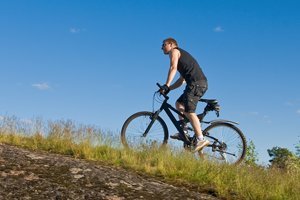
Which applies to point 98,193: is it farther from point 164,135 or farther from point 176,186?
point 164,135

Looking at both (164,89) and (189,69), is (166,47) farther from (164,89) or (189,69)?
(164,89)

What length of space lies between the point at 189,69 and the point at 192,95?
514 mm

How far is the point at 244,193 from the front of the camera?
6.73 metres

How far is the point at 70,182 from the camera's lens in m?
5.72

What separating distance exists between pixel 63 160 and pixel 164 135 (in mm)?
3384

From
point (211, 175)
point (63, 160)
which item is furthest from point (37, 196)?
point (211, 175)

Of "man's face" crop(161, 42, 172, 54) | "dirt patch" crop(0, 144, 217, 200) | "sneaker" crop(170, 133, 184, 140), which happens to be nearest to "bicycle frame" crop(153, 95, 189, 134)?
"sneaker" crop(170, 133, 184, 140)

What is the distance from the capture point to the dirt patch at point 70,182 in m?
5.38

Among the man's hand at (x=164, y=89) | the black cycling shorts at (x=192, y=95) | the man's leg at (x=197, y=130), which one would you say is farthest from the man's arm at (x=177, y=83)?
the man's leg at (x=197, y=130)

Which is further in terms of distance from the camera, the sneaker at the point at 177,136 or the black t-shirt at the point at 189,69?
the sneaker at the point at 177,136

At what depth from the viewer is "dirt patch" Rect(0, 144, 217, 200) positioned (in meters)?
5.38

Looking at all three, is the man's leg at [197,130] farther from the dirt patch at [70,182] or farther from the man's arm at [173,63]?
the dirt patch at [70,182]

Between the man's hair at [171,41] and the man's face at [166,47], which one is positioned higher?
the man's hair at [171,41]

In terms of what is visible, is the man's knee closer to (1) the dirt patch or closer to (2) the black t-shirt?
(2) the black t-shirt
